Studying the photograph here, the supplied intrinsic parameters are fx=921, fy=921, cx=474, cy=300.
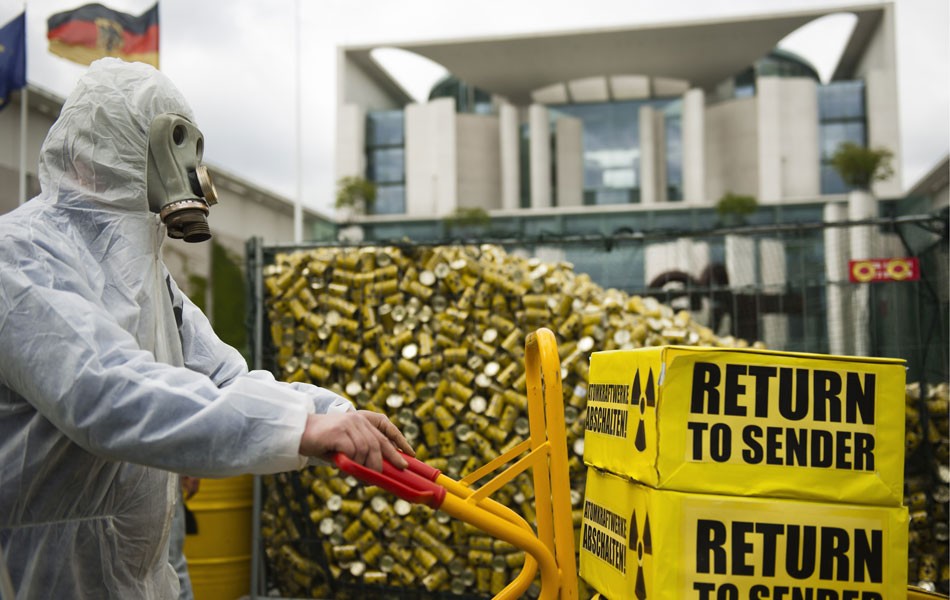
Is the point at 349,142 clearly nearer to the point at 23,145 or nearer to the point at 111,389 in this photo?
the point at 23,145

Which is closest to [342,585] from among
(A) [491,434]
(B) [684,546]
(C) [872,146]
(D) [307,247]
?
(A) [491,434]

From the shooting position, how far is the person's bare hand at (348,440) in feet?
5.85

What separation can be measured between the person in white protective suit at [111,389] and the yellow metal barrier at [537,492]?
0.15m

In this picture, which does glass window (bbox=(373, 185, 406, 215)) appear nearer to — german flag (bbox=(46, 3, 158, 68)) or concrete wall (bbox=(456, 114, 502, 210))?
concrete wall (bbox=(456, 114, 502, 210))

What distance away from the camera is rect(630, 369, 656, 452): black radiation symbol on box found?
2232 millimetres

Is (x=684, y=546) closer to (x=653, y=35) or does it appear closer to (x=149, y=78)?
(x=149, y=78)

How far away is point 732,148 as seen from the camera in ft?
129

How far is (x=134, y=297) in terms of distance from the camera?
6.99 feet

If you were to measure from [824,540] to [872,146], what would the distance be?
37687 millimetres

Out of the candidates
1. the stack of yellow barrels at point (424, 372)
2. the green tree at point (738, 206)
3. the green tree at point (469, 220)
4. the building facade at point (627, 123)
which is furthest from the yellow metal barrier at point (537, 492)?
the building facade at point (627, 123)

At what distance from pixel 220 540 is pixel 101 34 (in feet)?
35.0

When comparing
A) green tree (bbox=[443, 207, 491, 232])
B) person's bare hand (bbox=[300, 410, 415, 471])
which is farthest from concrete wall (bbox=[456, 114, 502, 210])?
person's bare hand (bbox=[300, 410, 415, 471])

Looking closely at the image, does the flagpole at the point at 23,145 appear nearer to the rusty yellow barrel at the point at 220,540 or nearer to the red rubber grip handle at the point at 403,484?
the rusty yellow barrel at the point at 220,540

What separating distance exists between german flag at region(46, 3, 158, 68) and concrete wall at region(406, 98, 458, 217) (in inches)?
982
